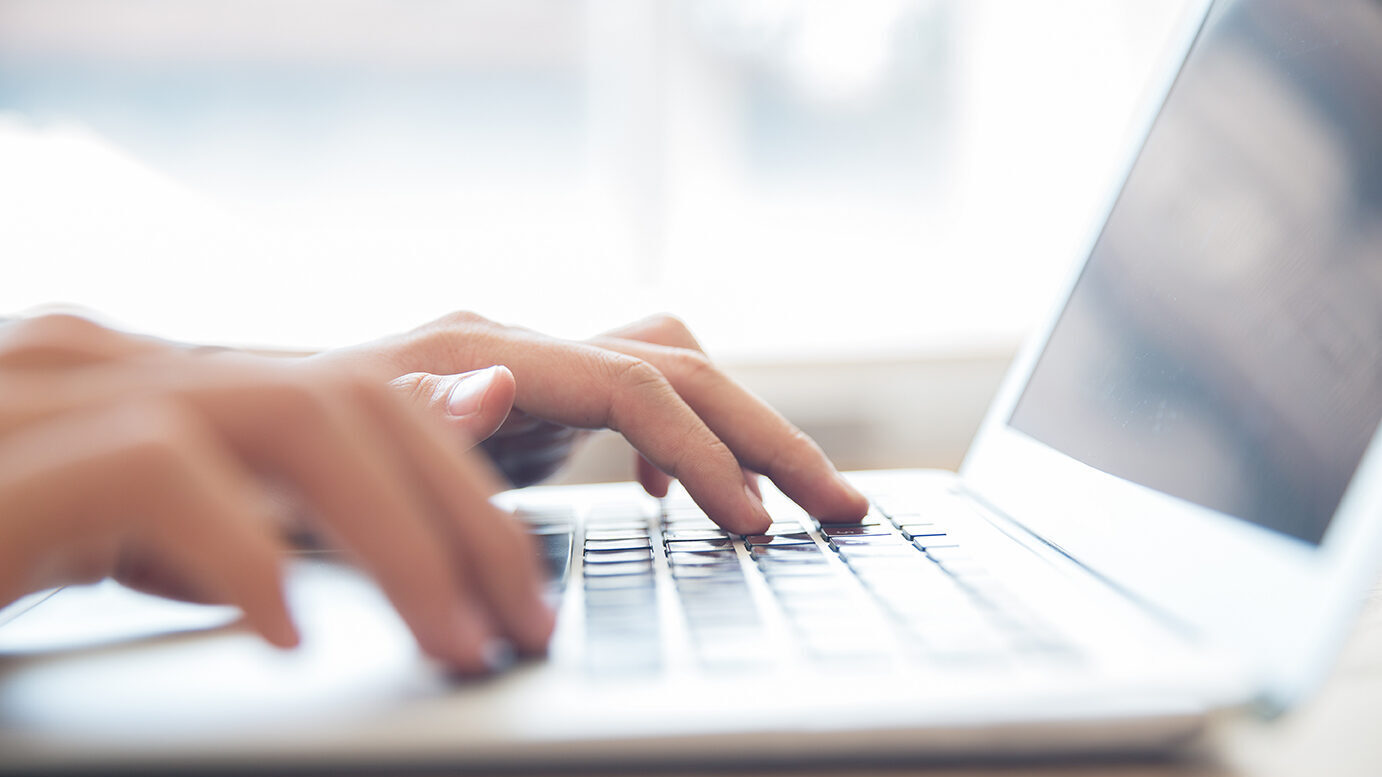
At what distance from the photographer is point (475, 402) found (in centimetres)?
43

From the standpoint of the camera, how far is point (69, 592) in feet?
1.32

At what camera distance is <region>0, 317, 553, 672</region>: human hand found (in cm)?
24

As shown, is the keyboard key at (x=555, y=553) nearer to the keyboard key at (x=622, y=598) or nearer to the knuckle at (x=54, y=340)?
the keyboard key at (x=622, y=598)

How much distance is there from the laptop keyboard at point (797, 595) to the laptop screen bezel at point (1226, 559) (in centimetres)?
5

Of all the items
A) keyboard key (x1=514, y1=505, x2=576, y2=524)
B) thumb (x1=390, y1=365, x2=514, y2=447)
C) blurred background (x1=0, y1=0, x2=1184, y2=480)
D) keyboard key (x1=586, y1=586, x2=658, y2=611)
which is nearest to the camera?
keyboard key (x1=586, y1=586, x2=658, y2=611)

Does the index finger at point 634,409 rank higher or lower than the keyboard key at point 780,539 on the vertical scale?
higher

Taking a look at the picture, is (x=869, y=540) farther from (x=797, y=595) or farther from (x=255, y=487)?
(x=255, y=487)

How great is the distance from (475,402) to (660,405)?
120 millimetres

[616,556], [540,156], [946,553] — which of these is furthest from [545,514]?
[540,156]

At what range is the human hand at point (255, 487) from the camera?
0.79ft

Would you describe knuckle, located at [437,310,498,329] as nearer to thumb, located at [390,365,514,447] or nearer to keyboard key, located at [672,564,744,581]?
thumb, located at [390,365,514,447]

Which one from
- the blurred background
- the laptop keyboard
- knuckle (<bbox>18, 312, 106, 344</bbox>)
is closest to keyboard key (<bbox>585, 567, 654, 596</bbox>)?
the laptop keyboard

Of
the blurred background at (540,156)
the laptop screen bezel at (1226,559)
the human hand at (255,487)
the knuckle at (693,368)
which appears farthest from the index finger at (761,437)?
the blurred background at (540,156)

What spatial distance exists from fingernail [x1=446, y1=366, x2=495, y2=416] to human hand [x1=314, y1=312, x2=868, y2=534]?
1.4 inches
